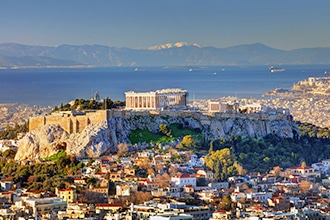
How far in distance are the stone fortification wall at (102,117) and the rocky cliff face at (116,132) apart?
7.3 inches

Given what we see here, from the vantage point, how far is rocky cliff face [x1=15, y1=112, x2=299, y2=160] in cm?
7000

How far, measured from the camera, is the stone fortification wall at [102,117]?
72000 millimetres

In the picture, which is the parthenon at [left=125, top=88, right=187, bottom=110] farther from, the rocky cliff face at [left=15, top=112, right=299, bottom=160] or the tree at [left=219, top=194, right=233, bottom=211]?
the tree at [left=219, top=194, right=233, bottom=211]

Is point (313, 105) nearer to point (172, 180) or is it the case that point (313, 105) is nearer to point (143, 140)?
point (143, 140)

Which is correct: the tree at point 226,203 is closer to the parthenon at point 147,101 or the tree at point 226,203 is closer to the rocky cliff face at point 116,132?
the rocky cliff face at point 116,132

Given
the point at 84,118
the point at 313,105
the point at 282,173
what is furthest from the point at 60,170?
the point at 313,105

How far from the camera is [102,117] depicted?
71.7 metres

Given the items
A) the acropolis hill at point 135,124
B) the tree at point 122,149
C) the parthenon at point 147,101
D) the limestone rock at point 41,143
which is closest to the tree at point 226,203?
the tree at point 122,149

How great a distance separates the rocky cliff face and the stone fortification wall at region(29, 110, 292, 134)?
0.61 feet

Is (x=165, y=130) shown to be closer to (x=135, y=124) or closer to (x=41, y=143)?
(x=135, y=124)

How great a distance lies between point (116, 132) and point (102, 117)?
119 cm

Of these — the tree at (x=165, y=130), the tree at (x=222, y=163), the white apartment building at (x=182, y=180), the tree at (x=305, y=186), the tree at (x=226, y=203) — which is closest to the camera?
the tree at (x=226, y=203)

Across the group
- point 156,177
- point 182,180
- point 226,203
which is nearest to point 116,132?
point 156,177

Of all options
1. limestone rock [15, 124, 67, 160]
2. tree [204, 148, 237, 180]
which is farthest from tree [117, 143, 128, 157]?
tree [204, 148, 237, 180]
